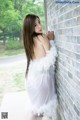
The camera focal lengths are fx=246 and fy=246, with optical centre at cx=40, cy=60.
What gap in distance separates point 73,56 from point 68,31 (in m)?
0.20

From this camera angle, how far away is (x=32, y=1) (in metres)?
3.68

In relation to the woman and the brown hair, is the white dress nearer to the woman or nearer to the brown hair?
the woman

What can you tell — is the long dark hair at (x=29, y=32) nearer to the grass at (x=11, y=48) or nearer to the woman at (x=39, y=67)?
the woman at (x=39, y=67)

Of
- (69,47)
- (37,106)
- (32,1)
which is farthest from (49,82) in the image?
(32,1)

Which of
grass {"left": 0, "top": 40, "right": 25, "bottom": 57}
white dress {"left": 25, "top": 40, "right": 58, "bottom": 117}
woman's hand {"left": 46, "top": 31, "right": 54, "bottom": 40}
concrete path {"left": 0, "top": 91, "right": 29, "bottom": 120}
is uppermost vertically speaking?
woman's hand {"left": 46, "top": 31, "right": 54, "bottom": 40}

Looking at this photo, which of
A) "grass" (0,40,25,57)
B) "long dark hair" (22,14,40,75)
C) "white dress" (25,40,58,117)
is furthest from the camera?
"grass" (0,40,25,57)

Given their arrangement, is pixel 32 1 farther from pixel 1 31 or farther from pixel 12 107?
pixel 12 107

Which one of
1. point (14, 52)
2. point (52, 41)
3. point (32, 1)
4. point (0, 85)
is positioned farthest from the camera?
point (0, 85)

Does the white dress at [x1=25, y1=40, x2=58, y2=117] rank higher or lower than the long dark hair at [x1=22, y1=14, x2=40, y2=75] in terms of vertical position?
lower

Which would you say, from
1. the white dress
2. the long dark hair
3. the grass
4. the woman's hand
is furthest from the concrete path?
the woman's hand

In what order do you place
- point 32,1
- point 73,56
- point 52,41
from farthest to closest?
1. point 32,1
2. point 52,41
3. point 73,56

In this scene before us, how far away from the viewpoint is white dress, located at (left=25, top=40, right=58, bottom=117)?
255cm

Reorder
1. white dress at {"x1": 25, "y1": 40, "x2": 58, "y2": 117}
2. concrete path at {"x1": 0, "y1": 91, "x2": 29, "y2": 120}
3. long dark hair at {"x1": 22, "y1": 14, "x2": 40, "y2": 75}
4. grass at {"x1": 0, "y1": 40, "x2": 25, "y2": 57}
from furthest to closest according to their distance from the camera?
grass at {"x1": 0, "y1": 40, "x2": 25, "y2": 57}
concrete path at {"x1": 0, "y1": 91, "x2": 29, "y2": 120}
white dress at {"x1": 25, "y1": 40, "x2": 58, "y2": 117}
long dark hair at {"x1": 22, "y1": 14, "x2": 40, "y2": 75}

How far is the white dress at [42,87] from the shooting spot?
8.37ft
